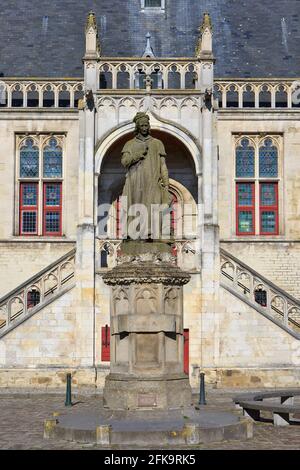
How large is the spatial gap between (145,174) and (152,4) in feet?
63.7

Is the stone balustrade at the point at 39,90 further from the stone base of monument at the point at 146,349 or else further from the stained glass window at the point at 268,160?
the stone base of monument at the point at 146,349

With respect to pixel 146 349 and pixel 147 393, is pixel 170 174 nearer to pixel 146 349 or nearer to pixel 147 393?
pixel 146 349

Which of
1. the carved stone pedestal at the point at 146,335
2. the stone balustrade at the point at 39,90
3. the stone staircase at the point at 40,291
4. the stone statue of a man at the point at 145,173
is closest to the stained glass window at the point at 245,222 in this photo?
the stone staircase at the point at 40,291

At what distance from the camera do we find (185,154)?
29141 millimetres

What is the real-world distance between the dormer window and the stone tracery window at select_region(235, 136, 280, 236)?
288 inches

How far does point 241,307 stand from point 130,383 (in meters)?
10.8

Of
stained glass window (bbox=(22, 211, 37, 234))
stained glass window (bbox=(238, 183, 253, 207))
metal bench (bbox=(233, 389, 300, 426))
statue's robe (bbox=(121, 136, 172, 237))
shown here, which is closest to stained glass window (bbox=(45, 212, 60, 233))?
stained glass window (bbox=(22, 211, 37, 234))

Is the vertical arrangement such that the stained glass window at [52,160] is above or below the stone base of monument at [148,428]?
above

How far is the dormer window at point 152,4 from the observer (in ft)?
111

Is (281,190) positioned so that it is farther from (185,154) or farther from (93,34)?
(93,34)

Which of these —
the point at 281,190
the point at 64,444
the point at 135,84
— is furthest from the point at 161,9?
the point at 64,444

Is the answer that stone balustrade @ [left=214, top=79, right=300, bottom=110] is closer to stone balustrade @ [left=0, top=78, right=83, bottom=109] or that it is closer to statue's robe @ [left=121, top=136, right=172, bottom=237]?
stone balustrade @ [left=0, top=78, right=83, bottom=109]

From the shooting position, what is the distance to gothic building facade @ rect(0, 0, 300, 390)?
25469mm

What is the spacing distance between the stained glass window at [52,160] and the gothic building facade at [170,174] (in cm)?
3
